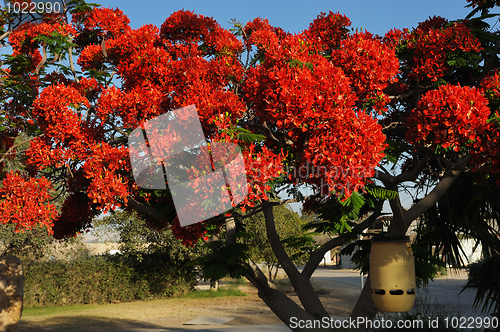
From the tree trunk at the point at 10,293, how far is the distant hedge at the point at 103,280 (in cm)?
1106

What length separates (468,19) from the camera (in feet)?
25.5

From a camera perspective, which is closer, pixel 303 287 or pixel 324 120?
pixel 324 120

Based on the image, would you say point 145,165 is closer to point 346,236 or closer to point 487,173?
point 346,236

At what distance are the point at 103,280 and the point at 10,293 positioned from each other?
1188 centimetres

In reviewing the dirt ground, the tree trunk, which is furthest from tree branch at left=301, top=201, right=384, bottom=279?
the dirt ground

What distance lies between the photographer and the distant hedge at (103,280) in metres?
21.8

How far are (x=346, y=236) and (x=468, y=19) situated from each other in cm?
414

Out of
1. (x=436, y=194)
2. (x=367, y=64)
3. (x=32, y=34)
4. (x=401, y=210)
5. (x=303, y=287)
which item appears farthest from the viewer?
(x=303, y=287)

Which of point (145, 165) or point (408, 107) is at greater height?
point (408, 107)

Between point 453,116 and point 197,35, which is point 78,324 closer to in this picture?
point 197,35

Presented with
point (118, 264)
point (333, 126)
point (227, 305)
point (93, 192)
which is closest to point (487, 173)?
point (333, 126)

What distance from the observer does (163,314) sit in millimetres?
19703

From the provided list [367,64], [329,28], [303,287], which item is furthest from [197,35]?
[303,287]

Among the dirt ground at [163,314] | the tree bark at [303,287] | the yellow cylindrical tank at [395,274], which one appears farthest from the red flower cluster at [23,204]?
the dirt ground at [163,314]
